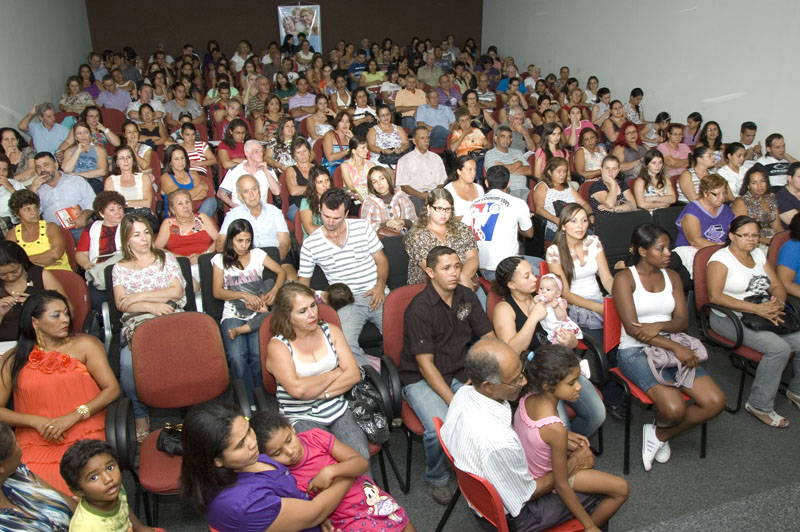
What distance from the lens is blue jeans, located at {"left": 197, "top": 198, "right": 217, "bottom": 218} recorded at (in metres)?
5.31

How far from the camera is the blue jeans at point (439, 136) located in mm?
7477

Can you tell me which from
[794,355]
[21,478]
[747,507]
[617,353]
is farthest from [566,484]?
[794,355]

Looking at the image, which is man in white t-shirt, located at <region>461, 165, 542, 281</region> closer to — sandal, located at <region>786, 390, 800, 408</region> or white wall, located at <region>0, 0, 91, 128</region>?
sandal, located at <region>786, 390, 800, 408</region>

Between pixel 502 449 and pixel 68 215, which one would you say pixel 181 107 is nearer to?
pixel 68 215

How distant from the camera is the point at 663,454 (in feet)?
10.3

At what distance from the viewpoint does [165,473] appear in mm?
2465

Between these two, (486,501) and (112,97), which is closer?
(486,501)

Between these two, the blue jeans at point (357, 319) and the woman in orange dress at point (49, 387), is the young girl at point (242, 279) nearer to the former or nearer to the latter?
the blue jeans at point (357, 319)

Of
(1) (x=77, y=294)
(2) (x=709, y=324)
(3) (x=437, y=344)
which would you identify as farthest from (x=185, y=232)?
(2) (x=709, y=324)

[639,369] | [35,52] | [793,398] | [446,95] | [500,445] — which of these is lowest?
[793,398]

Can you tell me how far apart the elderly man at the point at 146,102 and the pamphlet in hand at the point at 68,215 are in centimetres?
299

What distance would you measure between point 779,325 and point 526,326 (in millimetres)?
1689

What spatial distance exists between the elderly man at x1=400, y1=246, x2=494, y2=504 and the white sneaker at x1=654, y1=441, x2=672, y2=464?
1098 millimetres

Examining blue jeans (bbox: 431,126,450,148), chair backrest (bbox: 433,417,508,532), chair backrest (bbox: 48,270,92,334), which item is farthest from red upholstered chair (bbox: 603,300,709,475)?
blue jeans (bbox: 431,126,450,148)
